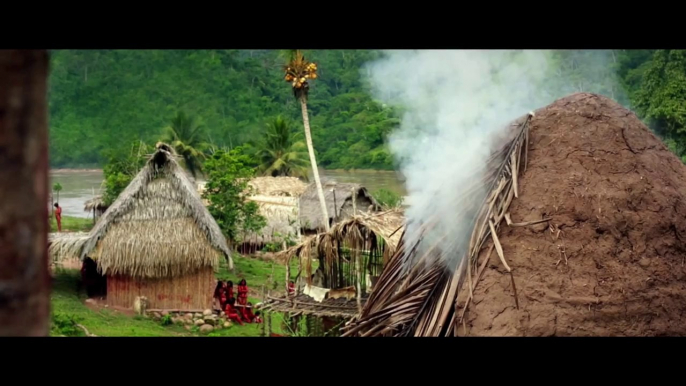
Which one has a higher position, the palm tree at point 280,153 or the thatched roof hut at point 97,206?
the palm tree at point 280,153

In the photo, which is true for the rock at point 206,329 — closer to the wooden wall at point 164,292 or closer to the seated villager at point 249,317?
the seated villager at point 249,317

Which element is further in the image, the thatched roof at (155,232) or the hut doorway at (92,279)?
the hut doorway at (92,279)

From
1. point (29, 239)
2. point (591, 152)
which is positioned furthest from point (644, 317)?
point (29, 239)

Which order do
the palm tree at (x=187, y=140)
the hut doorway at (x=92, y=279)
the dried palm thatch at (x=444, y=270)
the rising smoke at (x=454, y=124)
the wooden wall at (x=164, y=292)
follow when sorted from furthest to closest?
the palm tree at (x=187, y=140), the hut doorway at (x=92, y=279), the wooden wall at (x=164, y=292), the rising smoke at (x=454, y=124), the dried palm thatch at (x=444, y=270)

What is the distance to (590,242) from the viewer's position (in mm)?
5371

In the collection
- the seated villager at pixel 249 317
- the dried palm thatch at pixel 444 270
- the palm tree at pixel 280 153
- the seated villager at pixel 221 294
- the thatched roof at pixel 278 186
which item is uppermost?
the palm tree at pixel 280 153

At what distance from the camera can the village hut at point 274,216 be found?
71.2ft

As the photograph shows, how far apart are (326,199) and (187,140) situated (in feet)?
33.1

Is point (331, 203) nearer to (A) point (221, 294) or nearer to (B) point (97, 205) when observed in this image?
(B) point (97, 205)

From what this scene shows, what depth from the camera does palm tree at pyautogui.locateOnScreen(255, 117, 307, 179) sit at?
30859 mm

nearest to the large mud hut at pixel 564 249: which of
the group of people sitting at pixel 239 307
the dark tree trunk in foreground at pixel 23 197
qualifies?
the dark tree trunk in foreground at pixel 23 197

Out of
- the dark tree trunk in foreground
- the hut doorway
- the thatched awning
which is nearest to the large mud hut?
the dark tree trunk in foreground

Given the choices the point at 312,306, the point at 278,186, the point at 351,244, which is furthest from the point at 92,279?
the point at 278,186
